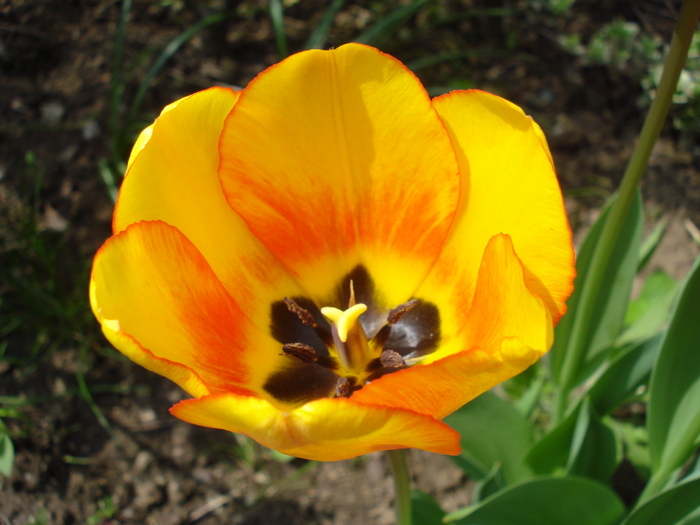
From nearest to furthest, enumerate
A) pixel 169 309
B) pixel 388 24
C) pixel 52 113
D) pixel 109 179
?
1. pixel 169 309
2. pixel 109 179
3. pixel 388 24
4. pixel 52 113

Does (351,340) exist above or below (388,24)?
below

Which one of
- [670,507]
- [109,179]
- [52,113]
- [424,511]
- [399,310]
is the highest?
[399,310]

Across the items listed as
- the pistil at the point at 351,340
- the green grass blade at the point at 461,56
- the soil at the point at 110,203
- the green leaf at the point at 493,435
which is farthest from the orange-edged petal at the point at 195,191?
the green grass blade at the point at 461,56

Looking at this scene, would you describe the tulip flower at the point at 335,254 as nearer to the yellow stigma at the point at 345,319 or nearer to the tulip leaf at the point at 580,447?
the yellow stigma at the point at 345,319

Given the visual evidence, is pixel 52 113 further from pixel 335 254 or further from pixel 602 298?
→ pixel 602 298

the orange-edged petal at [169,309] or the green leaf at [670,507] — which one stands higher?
the orange-edged petal at [169,309]

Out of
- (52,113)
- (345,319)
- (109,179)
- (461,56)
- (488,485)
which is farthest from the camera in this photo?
(461,56)

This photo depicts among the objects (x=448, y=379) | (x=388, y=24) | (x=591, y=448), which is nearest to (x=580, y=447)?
(x=591, y=448)
